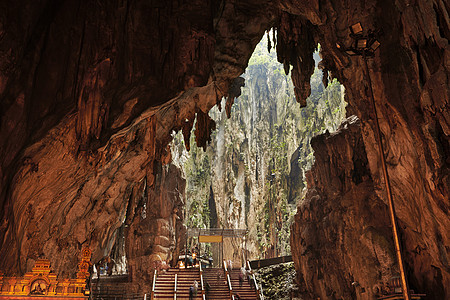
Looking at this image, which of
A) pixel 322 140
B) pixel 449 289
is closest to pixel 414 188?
pixel 449 289

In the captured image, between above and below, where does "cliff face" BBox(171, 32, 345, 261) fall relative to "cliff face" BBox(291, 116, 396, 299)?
above

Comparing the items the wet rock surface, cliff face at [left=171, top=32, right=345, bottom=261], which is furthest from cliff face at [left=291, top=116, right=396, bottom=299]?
cliff face at [left=171, top=32, right=345, bottom=261]

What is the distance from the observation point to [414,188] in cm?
909

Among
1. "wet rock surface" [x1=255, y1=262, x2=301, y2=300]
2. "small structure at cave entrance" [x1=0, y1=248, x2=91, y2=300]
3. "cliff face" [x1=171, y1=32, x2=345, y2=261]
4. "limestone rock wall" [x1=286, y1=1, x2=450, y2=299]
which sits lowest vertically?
"wet rock surface" [x1=255, y1=262, x2=301, y2=300]

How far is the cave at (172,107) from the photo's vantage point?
27.4ft

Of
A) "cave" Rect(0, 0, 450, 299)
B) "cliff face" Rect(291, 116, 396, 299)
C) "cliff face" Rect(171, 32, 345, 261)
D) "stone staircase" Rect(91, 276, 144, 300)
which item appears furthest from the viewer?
"cliff face" Rect(171, 32, 345, 261)

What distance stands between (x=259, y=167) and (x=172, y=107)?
92.7ft

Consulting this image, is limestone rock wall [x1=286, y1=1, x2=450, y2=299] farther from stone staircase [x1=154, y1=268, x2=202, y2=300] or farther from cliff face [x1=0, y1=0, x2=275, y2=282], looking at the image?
stone staircase [x1=154, y1=268, x2=202, y2=300]

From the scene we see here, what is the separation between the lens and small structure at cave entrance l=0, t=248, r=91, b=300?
6129mm

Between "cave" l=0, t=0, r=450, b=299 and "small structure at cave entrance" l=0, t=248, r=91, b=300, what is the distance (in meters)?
2.54

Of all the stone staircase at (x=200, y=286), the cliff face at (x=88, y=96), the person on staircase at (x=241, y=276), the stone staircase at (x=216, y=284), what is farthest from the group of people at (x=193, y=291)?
the cliff face at (x=88, y=96)

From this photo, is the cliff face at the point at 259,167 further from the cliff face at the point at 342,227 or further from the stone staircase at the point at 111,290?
the stone staircase at the point at 111,290

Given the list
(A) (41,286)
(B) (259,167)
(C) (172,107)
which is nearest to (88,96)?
(C) (172,107)

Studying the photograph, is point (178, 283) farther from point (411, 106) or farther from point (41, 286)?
point (411, 106)
